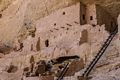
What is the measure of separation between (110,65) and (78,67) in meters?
5.02

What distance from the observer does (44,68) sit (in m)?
18.9

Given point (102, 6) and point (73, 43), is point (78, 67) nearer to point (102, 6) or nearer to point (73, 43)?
point (73, 43)

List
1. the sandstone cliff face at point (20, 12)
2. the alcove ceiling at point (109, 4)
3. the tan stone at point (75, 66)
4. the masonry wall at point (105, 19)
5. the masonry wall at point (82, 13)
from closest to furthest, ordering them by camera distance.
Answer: the tan stone at point (75, 66), the alcove ceiling at point (109, 4), the masonry wall at point (82, 13), the masonry wall at point (105, 19), the sandstone cliff face at point (20, 12)

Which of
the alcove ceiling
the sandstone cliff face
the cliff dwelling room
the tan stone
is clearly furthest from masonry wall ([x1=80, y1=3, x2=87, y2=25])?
the tan stone

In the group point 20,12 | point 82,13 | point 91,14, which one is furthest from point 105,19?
point 20,12

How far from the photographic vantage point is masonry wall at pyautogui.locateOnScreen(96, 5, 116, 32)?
25500 mm

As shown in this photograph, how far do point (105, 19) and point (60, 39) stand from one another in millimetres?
4562

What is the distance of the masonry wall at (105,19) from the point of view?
25500 millimetres

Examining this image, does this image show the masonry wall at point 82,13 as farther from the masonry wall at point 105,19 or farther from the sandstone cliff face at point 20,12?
the masonry wall at point 105,19

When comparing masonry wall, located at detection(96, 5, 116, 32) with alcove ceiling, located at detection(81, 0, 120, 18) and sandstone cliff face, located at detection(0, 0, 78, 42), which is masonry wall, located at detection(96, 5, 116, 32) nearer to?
alcove ceiling, located at detection(81, 0, 120, 18)

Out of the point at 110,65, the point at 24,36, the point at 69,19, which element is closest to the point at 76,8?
the point at 69,19

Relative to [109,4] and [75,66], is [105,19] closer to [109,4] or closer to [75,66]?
[109,4]

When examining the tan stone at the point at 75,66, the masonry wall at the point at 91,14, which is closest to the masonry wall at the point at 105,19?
the masonry wall at the point at 91,14

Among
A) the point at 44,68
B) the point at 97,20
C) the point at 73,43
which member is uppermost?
the point at 97,20
